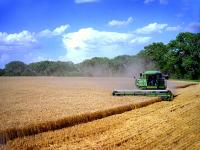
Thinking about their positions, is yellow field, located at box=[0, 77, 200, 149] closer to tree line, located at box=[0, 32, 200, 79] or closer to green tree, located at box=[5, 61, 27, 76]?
tree line, located at box=[0, 32, 200, 79]

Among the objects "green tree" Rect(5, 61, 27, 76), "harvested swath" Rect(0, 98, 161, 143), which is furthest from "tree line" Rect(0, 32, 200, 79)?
"harvested swath" Rect(0, 98, 161, 143)

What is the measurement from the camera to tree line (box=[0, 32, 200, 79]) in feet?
311

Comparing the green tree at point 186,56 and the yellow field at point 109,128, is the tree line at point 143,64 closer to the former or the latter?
the green tree at point 186,56

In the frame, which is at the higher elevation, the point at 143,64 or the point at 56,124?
the point at 143,64

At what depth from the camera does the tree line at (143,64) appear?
9475 centimetres

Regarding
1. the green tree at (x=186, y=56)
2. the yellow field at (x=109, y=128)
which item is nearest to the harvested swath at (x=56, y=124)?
the yellow field at (x=109, y=128)

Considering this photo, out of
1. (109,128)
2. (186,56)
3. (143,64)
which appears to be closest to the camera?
(109,128)

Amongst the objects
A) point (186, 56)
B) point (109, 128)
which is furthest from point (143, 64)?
point (109, 128)

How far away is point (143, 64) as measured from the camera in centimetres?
11062

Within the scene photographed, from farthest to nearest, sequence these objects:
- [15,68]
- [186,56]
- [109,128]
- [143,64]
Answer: [143,64], [15,68], [186,56], [109,128]

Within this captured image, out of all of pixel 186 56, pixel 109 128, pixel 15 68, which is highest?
pixel 186 56

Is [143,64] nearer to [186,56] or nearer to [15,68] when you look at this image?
[186,56]

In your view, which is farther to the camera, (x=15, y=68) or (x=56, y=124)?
(x=15, y=68)

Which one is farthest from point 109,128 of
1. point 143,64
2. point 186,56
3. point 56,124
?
point 143,64
